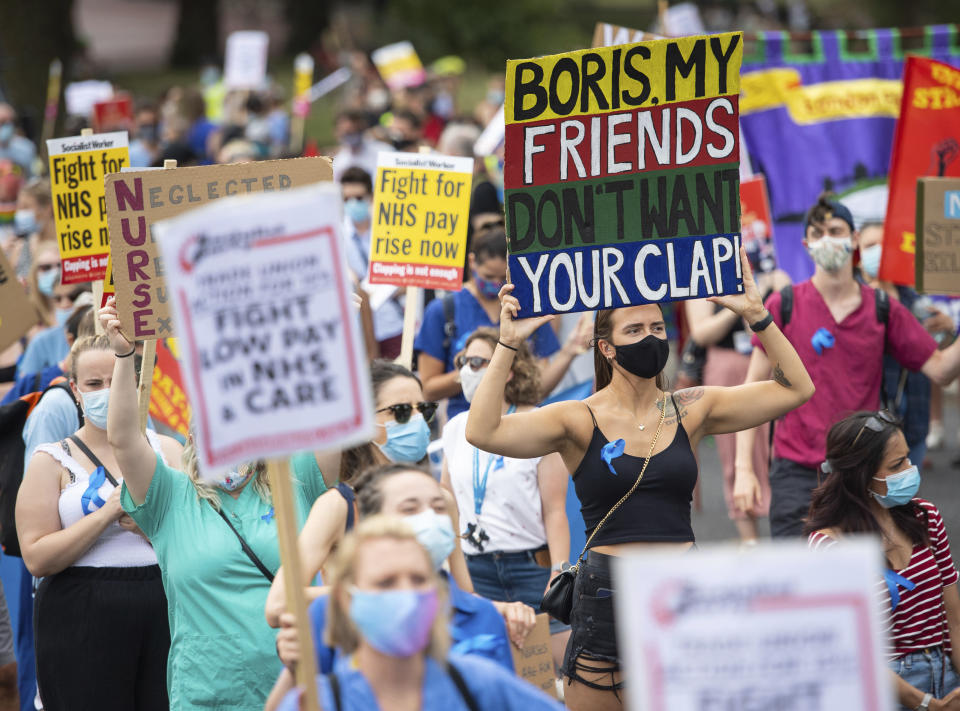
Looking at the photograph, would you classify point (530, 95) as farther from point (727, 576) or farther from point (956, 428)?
point (956, 428)

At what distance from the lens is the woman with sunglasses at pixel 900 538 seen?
15.3 feet

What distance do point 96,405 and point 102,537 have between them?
487mm

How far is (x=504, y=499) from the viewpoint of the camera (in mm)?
5445

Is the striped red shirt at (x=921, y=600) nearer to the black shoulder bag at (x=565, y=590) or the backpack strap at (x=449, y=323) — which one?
the black shoulder bag at (x=565, y=590)

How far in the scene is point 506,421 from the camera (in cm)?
429

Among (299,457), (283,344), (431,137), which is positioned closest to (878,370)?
(299,457)

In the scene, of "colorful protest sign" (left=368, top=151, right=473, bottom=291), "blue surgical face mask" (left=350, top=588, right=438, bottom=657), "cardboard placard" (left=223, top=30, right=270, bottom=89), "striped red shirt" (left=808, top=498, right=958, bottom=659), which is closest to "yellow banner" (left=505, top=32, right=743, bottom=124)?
"striped red shirt" (left=808, top=498, right=958, bottom=659)

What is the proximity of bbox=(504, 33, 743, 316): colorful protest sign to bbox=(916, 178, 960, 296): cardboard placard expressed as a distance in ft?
5.37

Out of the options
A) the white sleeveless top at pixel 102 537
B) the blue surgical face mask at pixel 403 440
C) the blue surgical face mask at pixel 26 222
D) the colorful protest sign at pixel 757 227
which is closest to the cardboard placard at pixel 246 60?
the blue surgical face mask at pixel 26 222

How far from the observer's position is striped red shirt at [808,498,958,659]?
15.3 ft

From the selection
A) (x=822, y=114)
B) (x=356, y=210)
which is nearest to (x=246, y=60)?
(x=356, y=210)

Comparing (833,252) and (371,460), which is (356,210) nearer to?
(833,252)

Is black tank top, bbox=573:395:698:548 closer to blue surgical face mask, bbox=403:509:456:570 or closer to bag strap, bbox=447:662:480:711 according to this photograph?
blue surgical face mask, bbox=403:509:456:570

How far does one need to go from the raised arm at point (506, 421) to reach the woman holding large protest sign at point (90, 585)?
144 cm
